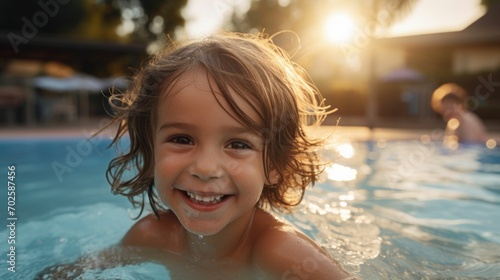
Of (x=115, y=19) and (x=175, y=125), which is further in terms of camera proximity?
(x=115, y=19)

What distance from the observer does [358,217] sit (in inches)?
142

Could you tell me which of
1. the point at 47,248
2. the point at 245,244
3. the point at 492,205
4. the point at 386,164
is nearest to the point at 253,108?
the point at 245,244

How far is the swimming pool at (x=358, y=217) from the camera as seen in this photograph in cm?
244

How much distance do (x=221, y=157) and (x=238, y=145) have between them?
0.36 feet

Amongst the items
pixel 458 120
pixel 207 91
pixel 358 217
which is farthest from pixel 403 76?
pixel 207 91

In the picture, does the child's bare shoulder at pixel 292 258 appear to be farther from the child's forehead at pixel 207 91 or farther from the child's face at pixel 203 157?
the child's forehead at pixel 207 91

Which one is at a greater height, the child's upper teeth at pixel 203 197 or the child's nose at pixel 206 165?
the child's nose at pixel 206 165

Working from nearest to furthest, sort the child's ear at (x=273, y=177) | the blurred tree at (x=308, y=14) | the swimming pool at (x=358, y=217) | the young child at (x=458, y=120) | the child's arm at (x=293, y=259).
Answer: the child's arm at (x=293, y=259), the child's ear at (x=273, y=177), the swimming pool at (x=358, y=217), the young child at (x=458, y=120), the blurred tree at (x=308, y=14)

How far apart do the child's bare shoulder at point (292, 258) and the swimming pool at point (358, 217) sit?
0.44 metres

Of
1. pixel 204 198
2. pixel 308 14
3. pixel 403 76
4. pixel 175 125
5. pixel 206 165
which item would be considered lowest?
pixel 204 198

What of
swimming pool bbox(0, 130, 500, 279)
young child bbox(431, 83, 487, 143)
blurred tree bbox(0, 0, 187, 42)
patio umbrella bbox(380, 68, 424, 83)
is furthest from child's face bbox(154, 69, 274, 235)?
blurred tree bbox(0, 0, 187, 42)

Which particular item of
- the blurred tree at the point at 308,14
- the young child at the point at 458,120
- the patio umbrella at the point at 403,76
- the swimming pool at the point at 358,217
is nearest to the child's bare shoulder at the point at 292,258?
the swimming pool at the point at 358,217

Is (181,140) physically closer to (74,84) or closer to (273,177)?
(273,177)

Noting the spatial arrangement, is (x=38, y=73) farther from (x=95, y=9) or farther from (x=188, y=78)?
(x=188, y=78)
